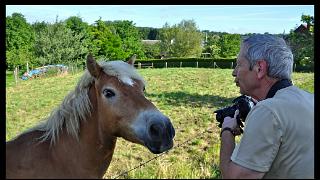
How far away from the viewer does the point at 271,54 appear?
2.34 m

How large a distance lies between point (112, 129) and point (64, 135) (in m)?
0.39

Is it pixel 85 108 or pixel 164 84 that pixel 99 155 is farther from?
pixel 164 84

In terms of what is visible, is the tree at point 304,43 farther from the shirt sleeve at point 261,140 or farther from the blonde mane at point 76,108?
the shirt sleeve at point 261,140

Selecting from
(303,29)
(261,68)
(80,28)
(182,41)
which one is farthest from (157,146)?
(182,41)

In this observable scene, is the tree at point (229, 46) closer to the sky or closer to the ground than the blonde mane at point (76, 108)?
closer to the ground

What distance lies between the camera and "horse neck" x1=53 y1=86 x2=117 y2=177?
286 centimetres

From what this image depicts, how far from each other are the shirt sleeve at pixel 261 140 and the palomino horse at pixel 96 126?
904mm

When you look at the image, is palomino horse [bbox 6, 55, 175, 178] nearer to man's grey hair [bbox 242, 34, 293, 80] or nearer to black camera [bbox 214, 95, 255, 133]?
black camera [bbox 214, 95, 255, 133]

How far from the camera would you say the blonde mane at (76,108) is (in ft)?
9.64

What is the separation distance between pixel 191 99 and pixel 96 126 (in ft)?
45.4

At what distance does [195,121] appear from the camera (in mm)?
11781

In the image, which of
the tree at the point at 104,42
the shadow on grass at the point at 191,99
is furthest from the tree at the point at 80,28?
the shadow on grass at the point at 191,99

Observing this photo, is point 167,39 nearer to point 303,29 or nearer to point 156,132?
point 303,29
